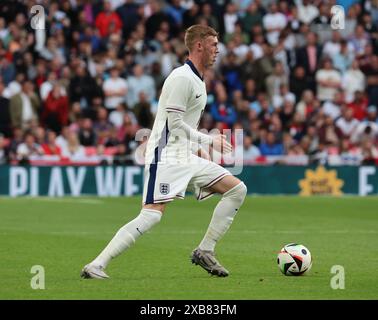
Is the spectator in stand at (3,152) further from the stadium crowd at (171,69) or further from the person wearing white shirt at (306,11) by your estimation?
the person wearing white shirt at (306,11)

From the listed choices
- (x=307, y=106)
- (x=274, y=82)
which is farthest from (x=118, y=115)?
(x=307, y=106)

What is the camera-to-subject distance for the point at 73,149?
24.0 meters

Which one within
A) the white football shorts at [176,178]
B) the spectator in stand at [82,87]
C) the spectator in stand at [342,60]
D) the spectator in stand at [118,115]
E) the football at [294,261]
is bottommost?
the football at [294,261]

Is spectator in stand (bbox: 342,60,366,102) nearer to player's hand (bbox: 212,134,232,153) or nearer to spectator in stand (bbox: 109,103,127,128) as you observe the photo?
spectator in stand (bbox: 109,103,127,128)

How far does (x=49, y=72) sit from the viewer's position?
25.4 meters

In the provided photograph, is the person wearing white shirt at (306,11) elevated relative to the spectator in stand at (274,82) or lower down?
elevated

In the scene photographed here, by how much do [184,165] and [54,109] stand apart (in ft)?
47.7

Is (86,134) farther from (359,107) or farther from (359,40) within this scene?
(359,40)

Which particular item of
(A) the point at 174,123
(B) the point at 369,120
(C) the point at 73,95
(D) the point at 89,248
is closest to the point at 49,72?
(C) the point at 73,95

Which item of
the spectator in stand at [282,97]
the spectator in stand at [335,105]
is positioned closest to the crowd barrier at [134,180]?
the spectator in stand at [335,105]

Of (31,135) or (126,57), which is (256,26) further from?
(31,135)

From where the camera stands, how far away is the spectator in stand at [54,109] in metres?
24.6

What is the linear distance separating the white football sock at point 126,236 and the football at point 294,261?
4.73ft
